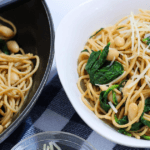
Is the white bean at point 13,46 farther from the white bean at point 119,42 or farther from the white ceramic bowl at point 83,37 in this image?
the white bean at point 119,42

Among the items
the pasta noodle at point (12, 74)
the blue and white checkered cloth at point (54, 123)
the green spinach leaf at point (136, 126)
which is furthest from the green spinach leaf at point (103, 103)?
the pasta noodle at point (12, 74)

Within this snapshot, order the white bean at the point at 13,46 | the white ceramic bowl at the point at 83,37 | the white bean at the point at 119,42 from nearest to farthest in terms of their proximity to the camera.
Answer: the white ceramic bowl at the point at 83,37 → the white bean at the point at 119,42 → the white bean at the point at 13,46

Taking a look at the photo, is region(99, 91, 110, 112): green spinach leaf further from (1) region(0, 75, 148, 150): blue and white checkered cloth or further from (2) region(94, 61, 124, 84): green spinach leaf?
(1) region(0, 75, 148, 150): blue and white checkered cloth

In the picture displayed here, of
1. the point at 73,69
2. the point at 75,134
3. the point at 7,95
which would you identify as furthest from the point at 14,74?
the point at 75,134

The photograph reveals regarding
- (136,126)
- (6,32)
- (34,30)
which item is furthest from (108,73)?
(6,32)

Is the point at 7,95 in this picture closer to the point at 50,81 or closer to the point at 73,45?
the point at 50,81

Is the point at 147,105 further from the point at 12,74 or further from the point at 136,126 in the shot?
the point at 12,74

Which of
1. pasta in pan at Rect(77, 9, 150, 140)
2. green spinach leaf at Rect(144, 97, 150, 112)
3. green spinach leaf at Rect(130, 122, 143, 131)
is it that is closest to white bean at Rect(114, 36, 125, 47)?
pasta in pan at Rect(77, 9, 150, 140)
